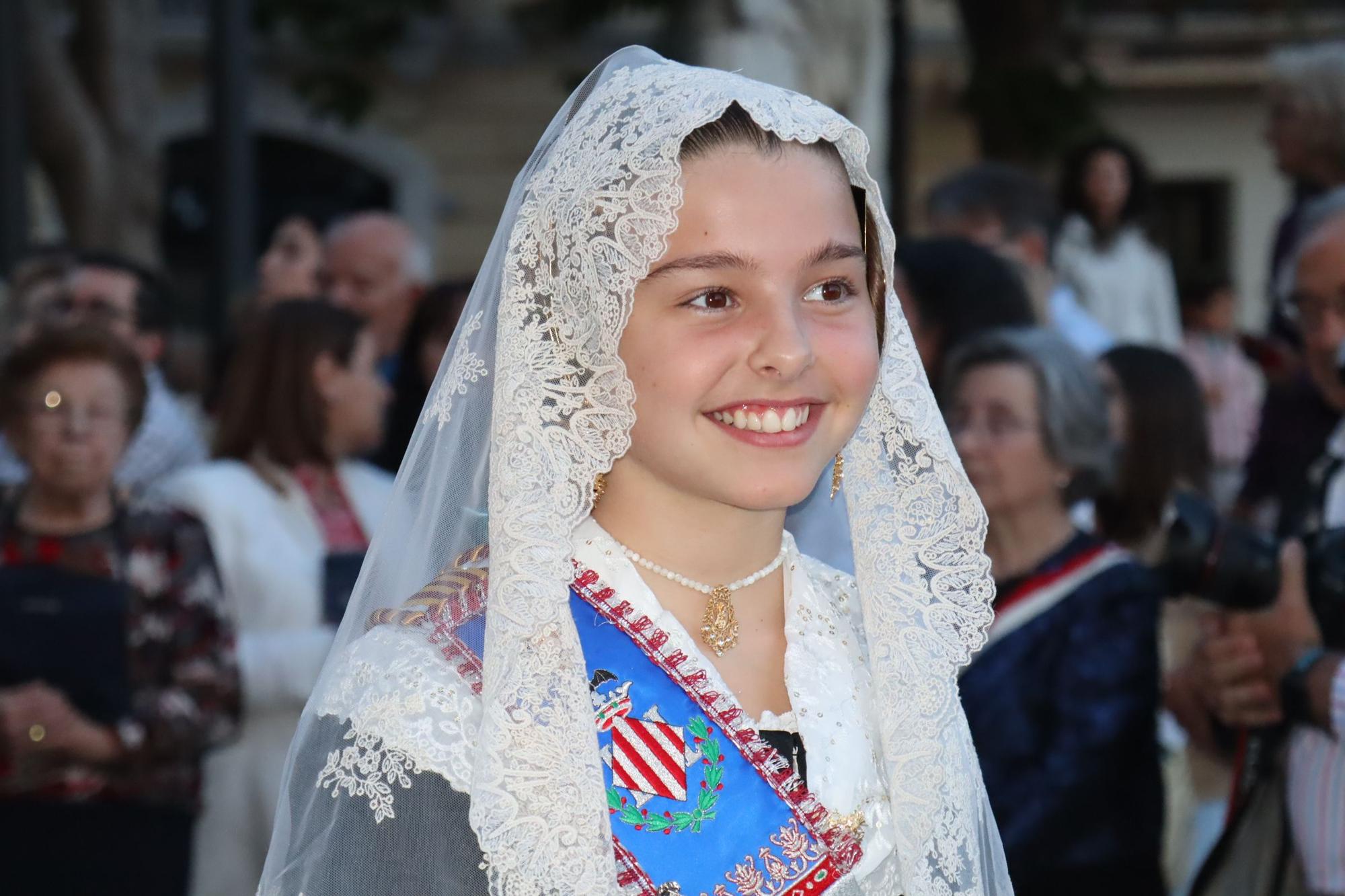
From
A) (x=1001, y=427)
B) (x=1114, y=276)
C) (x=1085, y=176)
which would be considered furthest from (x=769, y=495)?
(x=1114, y=276)

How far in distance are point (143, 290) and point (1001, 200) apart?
2.74m

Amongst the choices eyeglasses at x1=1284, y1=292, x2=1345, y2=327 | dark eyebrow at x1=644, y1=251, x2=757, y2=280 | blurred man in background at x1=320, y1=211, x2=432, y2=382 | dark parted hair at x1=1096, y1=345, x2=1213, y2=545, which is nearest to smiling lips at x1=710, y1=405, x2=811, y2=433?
dark eyebrow at x1=644, y1=251, x2=757, y2=280

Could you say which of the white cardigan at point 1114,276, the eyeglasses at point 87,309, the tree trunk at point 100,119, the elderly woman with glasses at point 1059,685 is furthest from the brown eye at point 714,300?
the tree trunk at point 100,119

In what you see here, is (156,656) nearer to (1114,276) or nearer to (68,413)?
(68,413)

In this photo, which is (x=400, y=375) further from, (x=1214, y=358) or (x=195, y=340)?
(x=1214, y=358)

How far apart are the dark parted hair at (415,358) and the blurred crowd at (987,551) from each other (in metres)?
0.02

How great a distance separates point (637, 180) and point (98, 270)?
148 inches

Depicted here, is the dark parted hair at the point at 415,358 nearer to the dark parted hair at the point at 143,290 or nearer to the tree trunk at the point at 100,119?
the dark parted hair at the point at 143,290

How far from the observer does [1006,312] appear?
5004 mm

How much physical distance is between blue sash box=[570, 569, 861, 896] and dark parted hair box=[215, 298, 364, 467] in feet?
8.89

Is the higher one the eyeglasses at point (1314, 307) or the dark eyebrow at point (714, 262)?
the dark eyebrow at point (714, 262)

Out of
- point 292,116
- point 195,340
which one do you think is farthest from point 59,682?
point 292,116

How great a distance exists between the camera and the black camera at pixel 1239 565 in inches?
137

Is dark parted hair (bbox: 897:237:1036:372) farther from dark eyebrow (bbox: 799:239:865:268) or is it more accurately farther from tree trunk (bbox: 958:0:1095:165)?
tree trunk (bbox: 958:0:1095:165)
